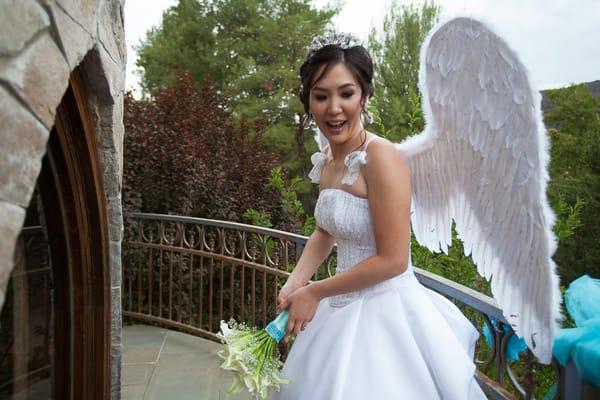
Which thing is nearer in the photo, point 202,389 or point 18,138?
point 18,138

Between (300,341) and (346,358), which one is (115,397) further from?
(346,358)

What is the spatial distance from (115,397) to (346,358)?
123 centimetres

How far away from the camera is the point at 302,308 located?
1455 millimetres

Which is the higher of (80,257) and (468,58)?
(468,58)

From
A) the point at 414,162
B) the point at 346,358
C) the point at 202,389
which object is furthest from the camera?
the point at 202,389

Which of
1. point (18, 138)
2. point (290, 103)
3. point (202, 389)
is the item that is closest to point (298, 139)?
point (290, 103)

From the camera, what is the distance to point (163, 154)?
16.2ft

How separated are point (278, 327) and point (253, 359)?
14 cm

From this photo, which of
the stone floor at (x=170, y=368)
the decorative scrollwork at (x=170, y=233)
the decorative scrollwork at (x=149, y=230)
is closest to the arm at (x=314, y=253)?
the stone floor at (x=170, y=368)

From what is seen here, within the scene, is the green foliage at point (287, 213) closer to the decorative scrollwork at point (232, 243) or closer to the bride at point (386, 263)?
the decorative scrollwork at point (232, 243)

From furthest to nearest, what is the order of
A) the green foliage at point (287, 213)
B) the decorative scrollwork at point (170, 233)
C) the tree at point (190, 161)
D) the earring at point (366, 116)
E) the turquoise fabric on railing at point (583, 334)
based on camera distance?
1. the tree at point (190, 161)
2. the decorative scrollwork at point (170, 233)
3. the green foliage at point (287, 213)
4. the earring at point (366, 116)
5. the turquoise fabric on railing at point (583, 334)

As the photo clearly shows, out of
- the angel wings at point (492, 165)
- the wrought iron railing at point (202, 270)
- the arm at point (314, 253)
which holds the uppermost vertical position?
the angel wings at point (492, 165)

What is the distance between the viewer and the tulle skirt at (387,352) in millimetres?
1320

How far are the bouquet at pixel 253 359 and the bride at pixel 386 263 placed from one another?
0.09m
